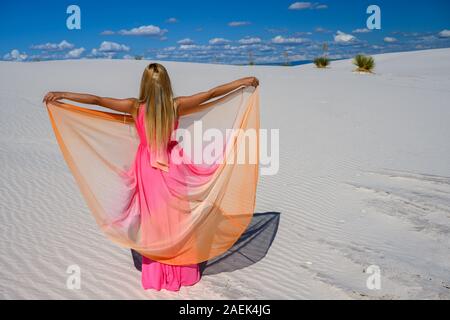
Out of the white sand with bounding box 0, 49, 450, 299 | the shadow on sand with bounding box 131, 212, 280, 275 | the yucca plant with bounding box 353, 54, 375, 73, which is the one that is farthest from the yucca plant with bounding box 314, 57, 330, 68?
the shadow on sand with bounding box 131, 212, 280, 275

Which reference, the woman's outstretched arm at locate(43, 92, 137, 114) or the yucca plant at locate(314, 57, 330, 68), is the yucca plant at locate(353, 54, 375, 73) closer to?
the yucca plant at locate(314, 57, 330, 68)

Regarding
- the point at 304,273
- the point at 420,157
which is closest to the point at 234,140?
the point at 304,273

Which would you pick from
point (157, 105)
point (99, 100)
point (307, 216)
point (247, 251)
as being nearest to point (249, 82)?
point (157, 105)

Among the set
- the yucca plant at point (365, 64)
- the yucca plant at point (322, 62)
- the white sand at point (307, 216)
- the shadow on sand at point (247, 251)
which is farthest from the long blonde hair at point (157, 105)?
the yucca plant at point (322, 62)

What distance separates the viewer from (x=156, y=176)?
12.9ft

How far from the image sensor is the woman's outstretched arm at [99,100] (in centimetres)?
371

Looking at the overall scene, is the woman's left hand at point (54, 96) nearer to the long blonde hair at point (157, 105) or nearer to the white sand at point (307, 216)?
the long blonde hair at point (157, 105)

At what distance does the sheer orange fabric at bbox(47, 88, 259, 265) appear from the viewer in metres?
3.98

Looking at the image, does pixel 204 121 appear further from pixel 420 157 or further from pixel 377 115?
pixel 377 115

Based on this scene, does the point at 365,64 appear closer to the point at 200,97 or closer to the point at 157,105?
the point at 200,97

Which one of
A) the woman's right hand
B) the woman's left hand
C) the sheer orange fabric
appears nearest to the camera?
the woman's left hand

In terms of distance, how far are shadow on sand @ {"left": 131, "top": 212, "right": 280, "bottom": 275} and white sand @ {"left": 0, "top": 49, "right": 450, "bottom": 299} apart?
106 mm

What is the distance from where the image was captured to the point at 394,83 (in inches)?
989

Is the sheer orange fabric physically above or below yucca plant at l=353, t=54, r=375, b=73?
below
